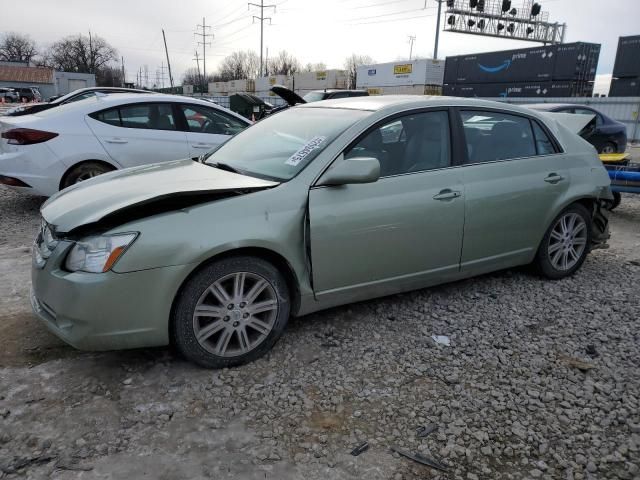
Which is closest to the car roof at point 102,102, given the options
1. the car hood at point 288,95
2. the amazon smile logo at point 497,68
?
the car hood at point 288,95

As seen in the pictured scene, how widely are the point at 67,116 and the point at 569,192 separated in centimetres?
575

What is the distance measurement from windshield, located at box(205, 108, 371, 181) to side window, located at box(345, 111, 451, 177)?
19 centimetres

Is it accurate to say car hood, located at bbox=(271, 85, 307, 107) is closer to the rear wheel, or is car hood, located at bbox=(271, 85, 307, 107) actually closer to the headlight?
the rear wheel

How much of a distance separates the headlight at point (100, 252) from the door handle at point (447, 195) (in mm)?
2077

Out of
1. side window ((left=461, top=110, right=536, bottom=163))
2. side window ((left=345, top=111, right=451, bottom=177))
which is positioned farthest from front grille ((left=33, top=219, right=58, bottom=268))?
side window ((left=461, top=110, right=536, bottom=163))

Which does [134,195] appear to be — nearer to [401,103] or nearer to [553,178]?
[401,103]

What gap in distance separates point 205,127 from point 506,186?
4576mm

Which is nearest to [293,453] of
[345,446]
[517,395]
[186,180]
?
[345,446]

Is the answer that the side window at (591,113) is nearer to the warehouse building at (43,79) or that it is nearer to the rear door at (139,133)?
the rear door at (139,133)

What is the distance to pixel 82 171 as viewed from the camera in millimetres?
6266

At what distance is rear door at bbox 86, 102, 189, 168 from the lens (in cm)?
640

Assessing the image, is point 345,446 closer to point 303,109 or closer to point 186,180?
point 186,180

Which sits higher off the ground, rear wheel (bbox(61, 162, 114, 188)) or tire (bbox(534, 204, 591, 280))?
rear wheel (bbox(61, 162, 114, 188))

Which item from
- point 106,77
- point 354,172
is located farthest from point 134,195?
point 106,77
